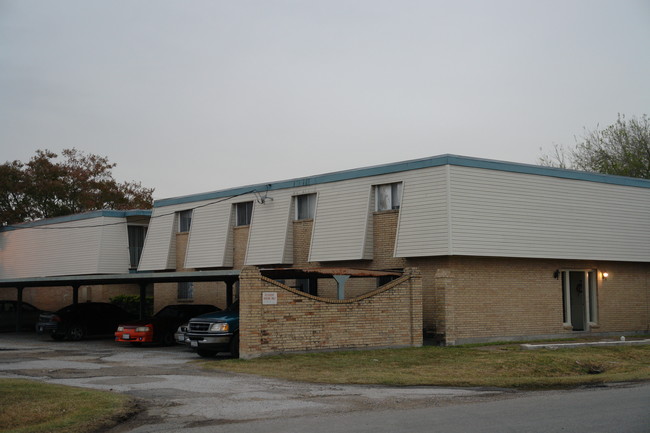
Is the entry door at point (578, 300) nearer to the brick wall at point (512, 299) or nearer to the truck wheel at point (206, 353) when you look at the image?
the brick wall at point (512, 299)

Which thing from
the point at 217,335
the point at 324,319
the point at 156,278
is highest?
the point at 156,278

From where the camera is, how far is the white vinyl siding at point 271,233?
29.1 metres

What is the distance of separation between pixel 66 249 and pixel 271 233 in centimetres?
1380

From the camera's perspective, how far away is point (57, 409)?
38.7ft

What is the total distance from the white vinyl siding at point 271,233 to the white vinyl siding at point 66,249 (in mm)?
9507

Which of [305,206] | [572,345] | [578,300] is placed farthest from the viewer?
[305,206]

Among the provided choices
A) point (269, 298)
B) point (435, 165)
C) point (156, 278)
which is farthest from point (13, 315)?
Answer: point (435, 165)

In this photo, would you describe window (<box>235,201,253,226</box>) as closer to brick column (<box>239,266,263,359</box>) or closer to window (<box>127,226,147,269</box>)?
window (<box>127,226,147,269</box>)

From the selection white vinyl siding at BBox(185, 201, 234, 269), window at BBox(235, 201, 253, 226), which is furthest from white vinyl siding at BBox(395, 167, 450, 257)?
white vinyl siding at BBox(185, 201, 234, 269)

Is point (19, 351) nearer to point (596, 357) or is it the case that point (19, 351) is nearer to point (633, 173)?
point (596, 357)

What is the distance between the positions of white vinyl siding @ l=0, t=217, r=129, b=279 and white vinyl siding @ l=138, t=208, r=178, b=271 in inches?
79.7

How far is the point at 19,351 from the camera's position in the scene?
2414 centimetres

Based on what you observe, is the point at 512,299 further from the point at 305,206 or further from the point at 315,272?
the point at 305,206

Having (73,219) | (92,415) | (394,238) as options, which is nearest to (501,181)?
(394,238)
